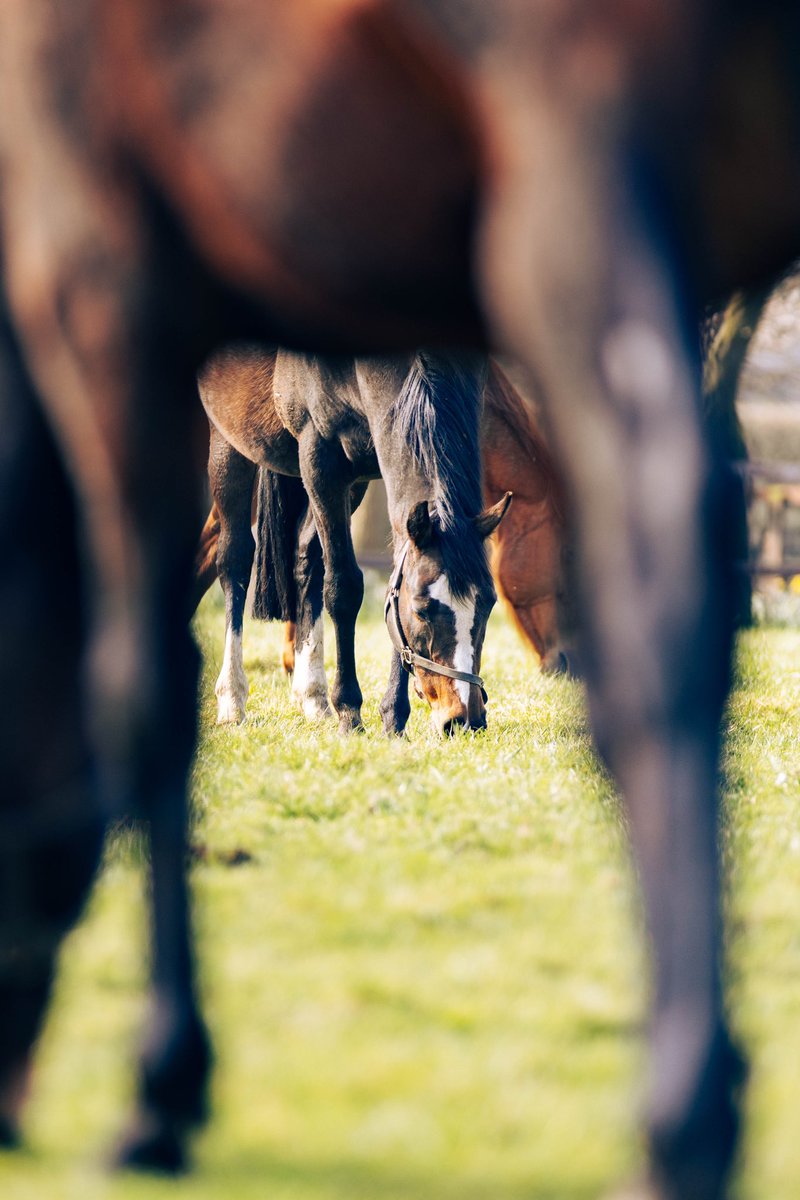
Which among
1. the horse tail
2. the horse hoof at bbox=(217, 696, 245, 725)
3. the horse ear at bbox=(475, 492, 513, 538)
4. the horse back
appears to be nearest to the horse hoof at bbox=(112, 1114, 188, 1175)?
the horse back

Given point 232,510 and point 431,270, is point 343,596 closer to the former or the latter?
point 232,510

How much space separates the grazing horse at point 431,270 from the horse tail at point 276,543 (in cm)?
643

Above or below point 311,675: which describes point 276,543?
above

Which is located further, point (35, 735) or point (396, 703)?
point (396, 703)

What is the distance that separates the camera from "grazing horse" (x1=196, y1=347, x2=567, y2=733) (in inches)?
245

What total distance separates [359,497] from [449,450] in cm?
218

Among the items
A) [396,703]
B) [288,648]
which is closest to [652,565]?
[396,703]

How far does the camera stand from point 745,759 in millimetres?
5484

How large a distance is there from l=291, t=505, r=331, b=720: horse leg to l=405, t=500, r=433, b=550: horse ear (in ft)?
5.30

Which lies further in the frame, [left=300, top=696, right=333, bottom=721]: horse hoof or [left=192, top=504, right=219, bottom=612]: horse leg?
[left=192, top=504, right=219, bottom=612]: horse leg

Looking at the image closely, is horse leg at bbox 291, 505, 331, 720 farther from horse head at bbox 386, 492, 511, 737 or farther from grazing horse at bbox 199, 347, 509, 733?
horse head at bbox 386, 492, 511, 737

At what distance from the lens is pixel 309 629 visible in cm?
773

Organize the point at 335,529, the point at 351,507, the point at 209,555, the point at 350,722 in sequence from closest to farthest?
the point at 350,722 < the point at 335,529 < the point at 351,507 < the point at 209,555

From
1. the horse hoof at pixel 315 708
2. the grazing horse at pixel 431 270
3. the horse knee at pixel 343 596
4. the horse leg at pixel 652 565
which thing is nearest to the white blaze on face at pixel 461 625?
the horse knee at pixel 343 596
